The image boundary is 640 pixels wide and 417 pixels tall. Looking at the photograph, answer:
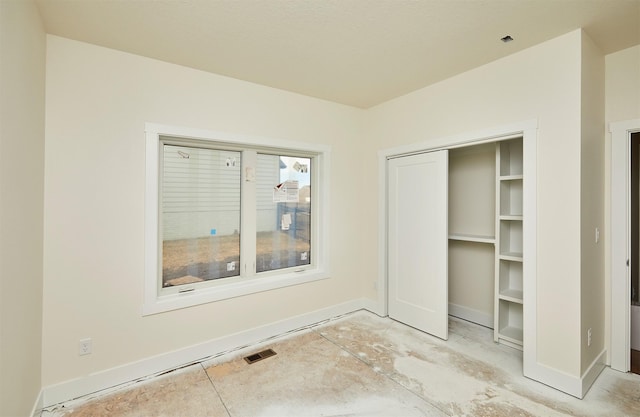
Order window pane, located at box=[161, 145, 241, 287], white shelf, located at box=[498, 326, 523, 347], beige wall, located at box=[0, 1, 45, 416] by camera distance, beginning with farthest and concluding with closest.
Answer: white shelf, located at box=[498, 326, 523, 347], window pane, located at box=[161, 145, 241, 287], beige wall, located at box=[0, 1, 45, 416]

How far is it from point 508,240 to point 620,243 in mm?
913

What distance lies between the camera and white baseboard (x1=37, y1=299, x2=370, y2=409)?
218 cm

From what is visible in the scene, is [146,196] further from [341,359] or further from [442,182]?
[442,182]

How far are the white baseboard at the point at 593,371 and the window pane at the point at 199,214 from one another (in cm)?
309

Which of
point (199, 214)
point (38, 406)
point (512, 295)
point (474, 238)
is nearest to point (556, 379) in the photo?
point (512, 295)

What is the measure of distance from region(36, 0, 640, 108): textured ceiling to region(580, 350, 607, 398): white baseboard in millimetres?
2583

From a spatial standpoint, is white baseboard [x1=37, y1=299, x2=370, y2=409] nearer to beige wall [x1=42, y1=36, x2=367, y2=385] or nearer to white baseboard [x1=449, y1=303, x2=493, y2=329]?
beige wall [x1=42, y1=36, x2=367, y2=385]

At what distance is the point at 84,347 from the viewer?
227 cm

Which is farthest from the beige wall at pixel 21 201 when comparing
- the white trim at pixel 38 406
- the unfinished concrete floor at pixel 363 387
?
the unfinished concrete floor at pixel 363 387

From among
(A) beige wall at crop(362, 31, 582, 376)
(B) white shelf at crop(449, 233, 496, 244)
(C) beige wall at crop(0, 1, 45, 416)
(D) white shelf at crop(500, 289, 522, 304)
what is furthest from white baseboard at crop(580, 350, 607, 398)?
(C) beige wall at crop(0, 1, 45, 416)

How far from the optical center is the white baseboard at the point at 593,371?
2.22 meters

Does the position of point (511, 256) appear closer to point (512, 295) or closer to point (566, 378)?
point (512, 295)

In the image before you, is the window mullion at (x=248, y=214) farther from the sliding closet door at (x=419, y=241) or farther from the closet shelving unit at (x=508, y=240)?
the closet shelving unit at (x=508, y=240)

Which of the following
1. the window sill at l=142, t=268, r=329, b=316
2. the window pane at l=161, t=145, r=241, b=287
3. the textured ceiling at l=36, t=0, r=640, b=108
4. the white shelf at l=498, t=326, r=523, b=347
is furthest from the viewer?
the white shelf at l=498, t=326, r=523, b=347
